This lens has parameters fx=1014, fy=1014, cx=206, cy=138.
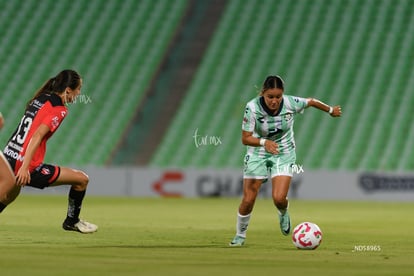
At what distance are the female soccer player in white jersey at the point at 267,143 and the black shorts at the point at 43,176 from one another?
221 centimetres

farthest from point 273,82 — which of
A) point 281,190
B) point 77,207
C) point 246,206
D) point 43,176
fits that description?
point 43,176

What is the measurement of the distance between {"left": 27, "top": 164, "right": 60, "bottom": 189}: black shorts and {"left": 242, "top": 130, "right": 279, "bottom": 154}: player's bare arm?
86.8 inches


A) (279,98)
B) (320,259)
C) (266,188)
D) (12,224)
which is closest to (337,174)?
(266,188)

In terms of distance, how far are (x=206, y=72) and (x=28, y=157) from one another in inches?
757

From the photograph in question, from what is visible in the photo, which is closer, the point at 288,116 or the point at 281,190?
the point at 281,190

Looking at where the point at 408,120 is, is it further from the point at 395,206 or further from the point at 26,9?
the point at 26,9

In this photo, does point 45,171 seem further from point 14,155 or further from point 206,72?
point 206,72

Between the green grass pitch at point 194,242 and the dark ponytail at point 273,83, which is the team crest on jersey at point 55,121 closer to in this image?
the green grass pitch at point 194,242

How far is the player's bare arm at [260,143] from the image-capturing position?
11.6 metres

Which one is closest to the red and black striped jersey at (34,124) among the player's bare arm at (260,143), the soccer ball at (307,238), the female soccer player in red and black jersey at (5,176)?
the female soccer player in red and black jersey at (5,176)

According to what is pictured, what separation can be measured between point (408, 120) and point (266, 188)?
4867mm

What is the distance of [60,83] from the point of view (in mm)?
11141

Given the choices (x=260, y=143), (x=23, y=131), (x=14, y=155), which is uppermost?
(x=260, y=143)

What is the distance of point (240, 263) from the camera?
9250 millimetres
